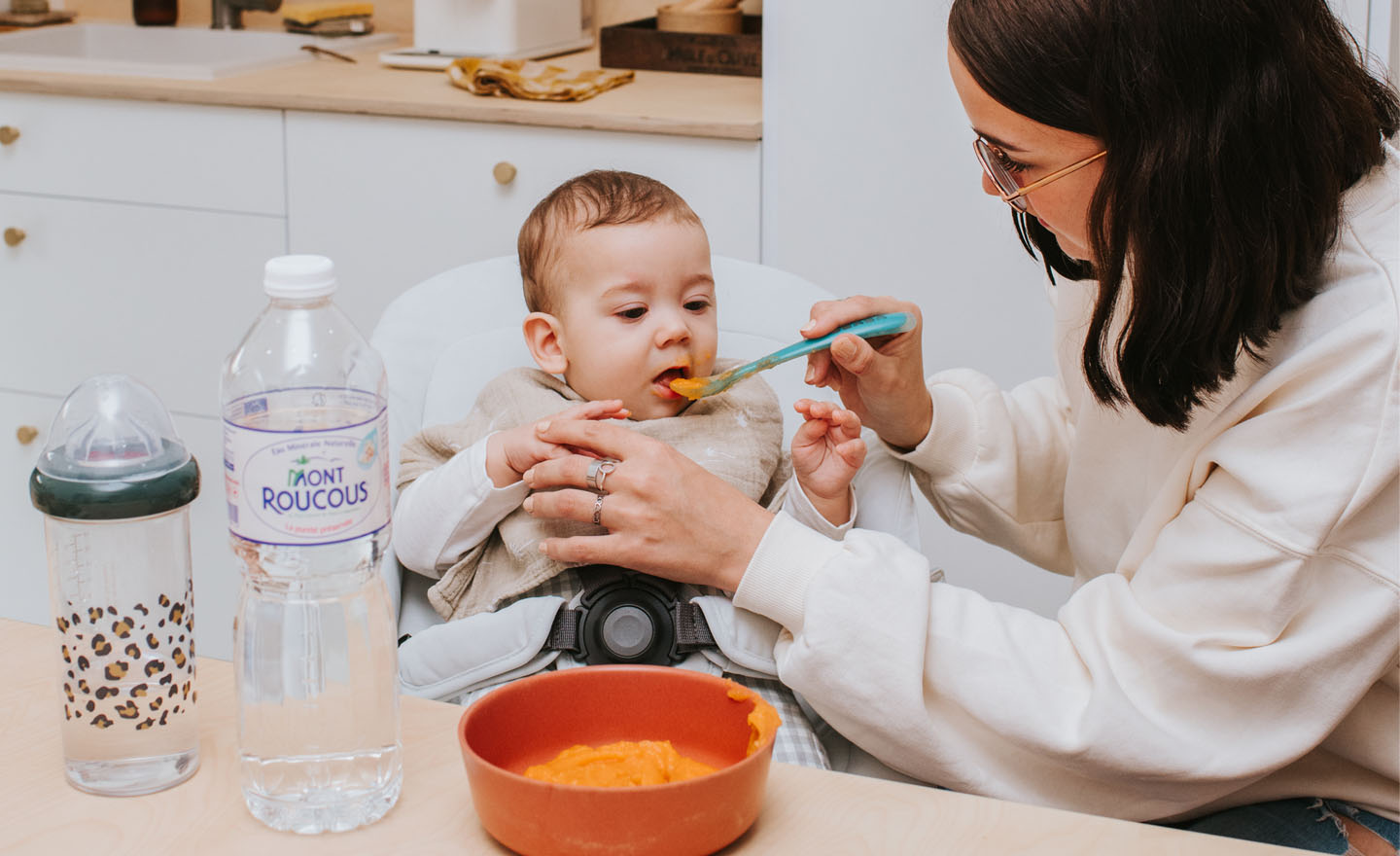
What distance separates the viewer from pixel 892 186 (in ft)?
6.91

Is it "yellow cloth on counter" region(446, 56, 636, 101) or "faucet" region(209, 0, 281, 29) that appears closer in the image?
"yellow cloth on counter" region(446, 56, 636, 101)

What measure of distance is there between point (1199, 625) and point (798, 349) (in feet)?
1.39

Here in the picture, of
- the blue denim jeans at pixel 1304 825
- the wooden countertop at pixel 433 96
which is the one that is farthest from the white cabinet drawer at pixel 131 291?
the blue denim jeans at pixel 1304 825

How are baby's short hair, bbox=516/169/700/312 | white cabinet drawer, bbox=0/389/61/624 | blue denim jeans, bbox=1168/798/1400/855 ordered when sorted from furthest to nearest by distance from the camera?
white cabinet drawer, bbox=0/389/61/624
baby's short hair, bbox=516/169/700/312
blue denim jeans, bbox=1168/798/1400/855

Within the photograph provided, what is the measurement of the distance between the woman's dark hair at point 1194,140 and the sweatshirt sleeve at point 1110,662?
145 mm

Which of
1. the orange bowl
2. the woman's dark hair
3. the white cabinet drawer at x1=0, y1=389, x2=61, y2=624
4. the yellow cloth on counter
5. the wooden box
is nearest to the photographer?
the orange bowl

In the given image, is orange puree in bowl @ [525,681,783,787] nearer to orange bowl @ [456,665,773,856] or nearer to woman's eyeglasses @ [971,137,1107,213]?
orange bowl @ [456,665,773,856]

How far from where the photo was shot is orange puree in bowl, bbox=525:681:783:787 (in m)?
0.81

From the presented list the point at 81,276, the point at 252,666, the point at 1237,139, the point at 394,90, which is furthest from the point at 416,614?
the point at 81,276

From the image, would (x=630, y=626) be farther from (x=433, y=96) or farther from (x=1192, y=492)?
(x=433, y=96)

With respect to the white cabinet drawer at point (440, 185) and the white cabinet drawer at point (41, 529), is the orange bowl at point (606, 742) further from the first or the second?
the white cabinet drawer at point (41, 529)

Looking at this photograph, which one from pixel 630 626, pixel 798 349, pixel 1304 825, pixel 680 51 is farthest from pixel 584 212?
pixel 680 51

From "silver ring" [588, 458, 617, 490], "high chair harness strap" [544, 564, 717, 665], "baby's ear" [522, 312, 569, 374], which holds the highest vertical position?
"baby's ear" [522, 312, 569, 374]

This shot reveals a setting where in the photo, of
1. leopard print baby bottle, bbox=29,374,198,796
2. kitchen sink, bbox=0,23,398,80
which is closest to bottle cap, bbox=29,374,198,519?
leopard print baby bottle, bbox=29,374,198,796
